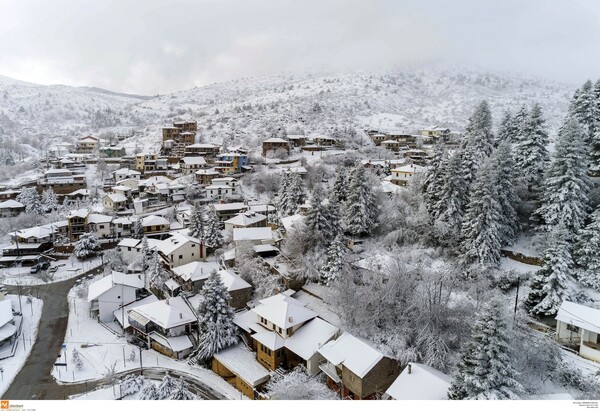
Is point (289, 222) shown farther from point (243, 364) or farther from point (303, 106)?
point (303, 106)

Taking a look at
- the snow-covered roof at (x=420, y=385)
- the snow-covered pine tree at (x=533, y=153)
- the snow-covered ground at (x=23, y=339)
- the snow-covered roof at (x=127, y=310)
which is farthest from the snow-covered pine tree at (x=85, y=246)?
the snow-covered pine tree at (x=533, y=153)

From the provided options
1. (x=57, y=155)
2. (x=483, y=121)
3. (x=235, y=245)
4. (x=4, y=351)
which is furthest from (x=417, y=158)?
(x=57, y=155)

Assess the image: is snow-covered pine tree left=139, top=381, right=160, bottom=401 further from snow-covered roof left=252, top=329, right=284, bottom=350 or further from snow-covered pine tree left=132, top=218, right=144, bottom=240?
snow-covered pine tree left=132, top=218, right=144, bottom=240

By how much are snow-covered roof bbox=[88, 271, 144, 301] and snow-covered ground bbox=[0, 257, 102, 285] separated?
25.6 feet

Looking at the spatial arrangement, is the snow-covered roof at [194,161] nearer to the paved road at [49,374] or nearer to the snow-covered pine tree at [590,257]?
the paved road at [49,374]

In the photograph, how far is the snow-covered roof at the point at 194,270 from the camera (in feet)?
108

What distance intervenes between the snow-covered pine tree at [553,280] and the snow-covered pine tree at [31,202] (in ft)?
187

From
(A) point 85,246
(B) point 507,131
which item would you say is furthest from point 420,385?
(A) point 85,246

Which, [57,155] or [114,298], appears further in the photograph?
[57,155]

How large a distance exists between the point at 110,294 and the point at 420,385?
25.1 metres

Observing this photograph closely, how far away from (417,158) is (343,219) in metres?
30.1

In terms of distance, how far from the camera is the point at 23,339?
28.7 m

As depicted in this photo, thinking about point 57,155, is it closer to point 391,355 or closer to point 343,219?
point 343,219

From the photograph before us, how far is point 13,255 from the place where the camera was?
142 feet
